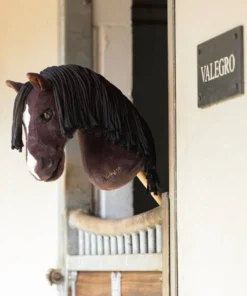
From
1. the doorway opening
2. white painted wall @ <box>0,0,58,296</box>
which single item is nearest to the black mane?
white painted wall @ <box>0,0,58,296</box>

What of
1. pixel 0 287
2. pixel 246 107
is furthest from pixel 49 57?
pixel 246 107

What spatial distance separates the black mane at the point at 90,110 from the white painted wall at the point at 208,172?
0.42 ft

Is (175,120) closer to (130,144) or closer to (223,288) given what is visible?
(130,144)

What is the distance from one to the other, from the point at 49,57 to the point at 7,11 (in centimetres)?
22

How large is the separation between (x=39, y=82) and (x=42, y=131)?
8cm

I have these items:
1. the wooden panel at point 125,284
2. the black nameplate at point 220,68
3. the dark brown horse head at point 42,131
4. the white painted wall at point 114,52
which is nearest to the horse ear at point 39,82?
the dark brown horse head at point 42,131

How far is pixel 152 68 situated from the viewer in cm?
238

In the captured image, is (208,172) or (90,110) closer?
(208,172)

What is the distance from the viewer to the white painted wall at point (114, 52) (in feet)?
6.35

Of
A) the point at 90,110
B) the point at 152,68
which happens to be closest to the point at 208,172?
the point at 90,110

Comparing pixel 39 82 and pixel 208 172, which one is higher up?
pixel 39 82

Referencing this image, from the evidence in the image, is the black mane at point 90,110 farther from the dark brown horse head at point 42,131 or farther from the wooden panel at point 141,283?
the wooden panel at point 141,283

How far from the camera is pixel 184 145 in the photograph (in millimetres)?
1405

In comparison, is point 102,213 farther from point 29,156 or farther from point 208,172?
point 208,172
